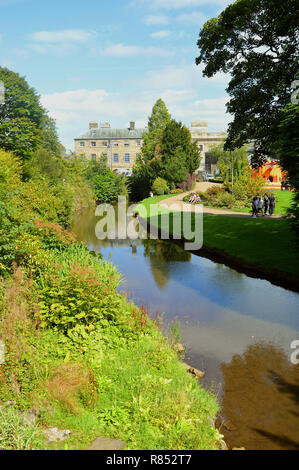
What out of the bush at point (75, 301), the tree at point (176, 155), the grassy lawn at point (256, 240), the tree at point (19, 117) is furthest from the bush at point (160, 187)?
the bush at point (75, 301)

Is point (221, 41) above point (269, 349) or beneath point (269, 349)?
above

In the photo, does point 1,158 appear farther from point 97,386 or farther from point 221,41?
point 97,386

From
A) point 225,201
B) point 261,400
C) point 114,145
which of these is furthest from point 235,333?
point 114,145

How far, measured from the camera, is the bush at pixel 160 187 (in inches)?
2040

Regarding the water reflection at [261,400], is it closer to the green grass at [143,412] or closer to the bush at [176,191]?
the green grass at [143,412]

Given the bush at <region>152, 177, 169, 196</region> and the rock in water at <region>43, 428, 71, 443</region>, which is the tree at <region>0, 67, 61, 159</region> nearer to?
the bush at <region>152, 177, 169, 196</region>

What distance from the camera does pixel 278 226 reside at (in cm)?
2248

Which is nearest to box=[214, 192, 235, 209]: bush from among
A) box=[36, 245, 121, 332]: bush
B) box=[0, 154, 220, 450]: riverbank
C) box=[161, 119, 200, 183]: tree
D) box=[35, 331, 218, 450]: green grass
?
box=[161, 119, 200, 183]: tree

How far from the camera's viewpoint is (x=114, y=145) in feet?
277

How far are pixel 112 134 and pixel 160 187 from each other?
38.5 m

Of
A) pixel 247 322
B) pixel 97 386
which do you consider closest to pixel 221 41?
pixel 247 322
